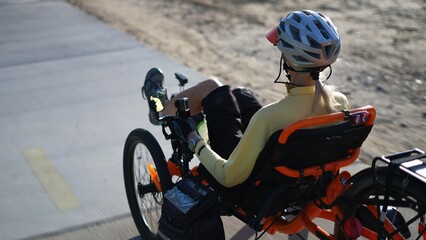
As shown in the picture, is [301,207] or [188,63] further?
[188,63]

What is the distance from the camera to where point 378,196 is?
282cm

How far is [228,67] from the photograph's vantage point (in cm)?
729

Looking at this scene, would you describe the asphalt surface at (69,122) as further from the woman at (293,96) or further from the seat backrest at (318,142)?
the seat backrest at (318,142)

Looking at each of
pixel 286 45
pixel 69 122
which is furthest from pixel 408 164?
pixel 69 122

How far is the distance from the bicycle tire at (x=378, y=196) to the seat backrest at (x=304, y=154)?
0.17 metres

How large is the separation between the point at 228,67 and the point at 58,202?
3.39 m

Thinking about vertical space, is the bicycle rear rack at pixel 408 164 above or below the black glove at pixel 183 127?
above

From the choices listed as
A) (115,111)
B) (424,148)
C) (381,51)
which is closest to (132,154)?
(115,111)

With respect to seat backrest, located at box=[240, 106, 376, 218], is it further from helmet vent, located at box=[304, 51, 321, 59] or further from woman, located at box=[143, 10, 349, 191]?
helmet vent, located at box=[304, 51, 321, 59]

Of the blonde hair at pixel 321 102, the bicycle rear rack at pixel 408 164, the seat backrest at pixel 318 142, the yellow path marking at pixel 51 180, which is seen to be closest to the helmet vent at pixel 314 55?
the blonde hair at pixel 321 102

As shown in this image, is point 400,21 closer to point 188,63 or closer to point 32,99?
point 188,63

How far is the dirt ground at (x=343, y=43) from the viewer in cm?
587

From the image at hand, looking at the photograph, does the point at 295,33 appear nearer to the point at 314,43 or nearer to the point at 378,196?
the point at 314,43

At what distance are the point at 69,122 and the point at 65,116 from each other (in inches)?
6.7
